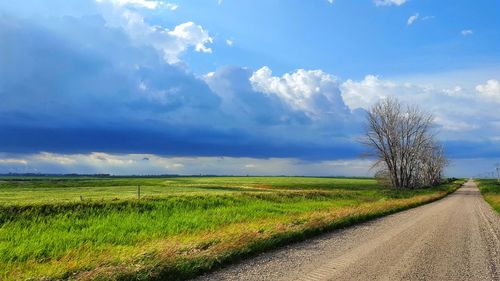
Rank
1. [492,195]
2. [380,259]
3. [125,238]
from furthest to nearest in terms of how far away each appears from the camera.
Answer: [492,195] → [125,238] → [380,259]

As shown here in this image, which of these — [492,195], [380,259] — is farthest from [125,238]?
[492,195]

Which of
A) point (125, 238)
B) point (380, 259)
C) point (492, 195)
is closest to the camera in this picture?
point (380, 259)

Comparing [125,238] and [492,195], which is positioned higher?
[125,238]

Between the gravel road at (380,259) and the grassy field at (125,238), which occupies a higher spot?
the grassy field at (125,238)

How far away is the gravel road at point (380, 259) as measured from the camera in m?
8.85

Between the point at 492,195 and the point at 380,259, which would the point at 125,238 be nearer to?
the point at 380,259

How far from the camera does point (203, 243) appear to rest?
11.4 metres

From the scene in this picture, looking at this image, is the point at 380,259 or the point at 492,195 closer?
the point at 380,259

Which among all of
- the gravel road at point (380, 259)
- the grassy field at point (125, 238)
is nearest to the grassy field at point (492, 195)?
the grassy field at point (125, 238)

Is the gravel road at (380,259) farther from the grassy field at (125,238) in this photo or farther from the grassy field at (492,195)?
the grassy field at (492,195)

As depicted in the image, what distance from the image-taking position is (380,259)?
10.5 m

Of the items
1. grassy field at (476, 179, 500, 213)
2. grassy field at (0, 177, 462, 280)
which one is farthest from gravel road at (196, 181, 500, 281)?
Result: grassy field at (476, 179, 500, 213)

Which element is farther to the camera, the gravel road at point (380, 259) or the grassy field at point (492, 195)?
the grassy field at point (492, 195)

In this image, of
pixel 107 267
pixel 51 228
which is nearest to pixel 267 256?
pixel 107 267
